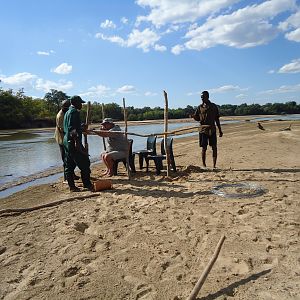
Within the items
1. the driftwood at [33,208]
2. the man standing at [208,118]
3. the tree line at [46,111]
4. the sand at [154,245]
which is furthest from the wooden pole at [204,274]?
the tree line at [46,111]

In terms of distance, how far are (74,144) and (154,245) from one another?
3416 mm

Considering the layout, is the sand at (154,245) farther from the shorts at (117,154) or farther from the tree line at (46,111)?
the tree line at (46,111)

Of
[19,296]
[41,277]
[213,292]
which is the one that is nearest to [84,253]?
[41,277]

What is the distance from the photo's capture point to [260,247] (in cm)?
400

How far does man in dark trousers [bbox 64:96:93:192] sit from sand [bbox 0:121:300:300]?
529 millimetres

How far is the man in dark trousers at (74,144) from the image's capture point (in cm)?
691

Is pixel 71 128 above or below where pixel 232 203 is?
above

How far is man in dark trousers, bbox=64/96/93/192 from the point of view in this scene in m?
6.91

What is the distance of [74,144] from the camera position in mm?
7004

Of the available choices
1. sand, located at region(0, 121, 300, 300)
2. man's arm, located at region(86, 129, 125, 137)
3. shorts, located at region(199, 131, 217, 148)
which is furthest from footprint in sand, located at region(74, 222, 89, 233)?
shorts, located at region(199, 131, 217, 148)

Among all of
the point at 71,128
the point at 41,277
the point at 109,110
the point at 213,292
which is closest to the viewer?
the point at 213,292

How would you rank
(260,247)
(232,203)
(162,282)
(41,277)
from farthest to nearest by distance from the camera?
(232,203), (260,247), (41,277), (162,282)

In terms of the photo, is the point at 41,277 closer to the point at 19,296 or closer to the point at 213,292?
the point at 19,296

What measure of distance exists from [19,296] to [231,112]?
297 feet
